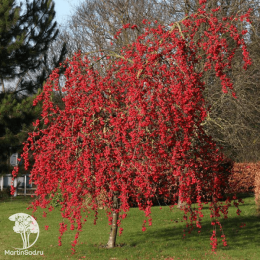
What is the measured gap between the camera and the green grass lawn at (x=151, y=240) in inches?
295

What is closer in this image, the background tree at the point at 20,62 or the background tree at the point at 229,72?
the background tree at the point at 229,72

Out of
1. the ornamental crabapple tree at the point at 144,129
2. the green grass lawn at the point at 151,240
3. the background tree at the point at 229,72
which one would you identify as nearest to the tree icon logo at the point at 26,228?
the green grass lawn at the point at 151,240

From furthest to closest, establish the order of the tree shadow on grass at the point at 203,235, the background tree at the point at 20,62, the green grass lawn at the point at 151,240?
the background tree at the point at 20,62
the tree shadow on grass at the point at 203,235
the green grass lawn at the point at 151,240

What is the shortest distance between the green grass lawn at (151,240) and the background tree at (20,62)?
12.8 ft

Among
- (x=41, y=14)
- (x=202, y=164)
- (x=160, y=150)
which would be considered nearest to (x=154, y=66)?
(x=160, y=150)

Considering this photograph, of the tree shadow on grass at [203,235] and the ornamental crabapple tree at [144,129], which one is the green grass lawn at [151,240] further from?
the ornamental crabapple tree at [144,129]

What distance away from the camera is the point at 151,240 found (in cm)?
884

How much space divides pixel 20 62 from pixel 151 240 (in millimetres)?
10781

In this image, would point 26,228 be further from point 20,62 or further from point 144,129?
point 20,62

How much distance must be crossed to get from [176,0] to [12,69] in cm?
769

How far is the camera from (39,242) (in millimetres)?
9156

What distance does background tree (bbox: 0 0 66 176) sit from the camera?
48.3ft

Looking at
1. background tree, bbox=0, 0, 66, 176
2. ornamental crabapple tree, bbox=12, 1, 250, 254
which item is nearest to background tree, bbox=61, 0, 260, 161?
background tree, bbox=0, 0, 66, 176

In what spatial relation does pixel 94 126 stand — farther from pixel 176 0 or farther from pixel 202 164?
pixel 176 0
